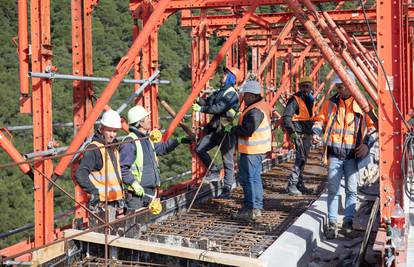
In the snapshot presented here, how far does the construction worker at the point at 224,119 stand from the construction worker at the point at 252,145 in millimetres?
1337

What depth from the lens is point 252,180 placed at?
647 centimetres

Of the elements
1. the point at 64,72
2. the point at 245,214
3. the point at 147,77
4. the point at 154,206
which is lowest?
the point at 245,214

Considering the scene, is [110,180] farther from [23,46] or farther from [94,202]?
[23,46]

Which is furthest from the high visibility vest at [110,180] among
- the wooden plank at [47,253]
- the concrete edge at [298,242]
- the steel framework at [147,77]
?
the concrete edge at [298,242]

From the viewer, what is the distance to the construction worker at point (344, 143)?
18.9ft

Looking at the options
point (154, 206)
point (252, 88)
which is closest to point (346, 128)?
point (252, 88)

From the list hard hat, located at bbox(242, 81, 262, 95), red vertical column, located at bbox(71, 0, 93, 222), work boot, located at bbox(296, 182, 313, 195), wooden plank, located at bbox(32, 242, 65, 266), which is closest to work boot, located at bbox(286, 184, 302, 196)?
work boot, located at bbox(296, 182, 313, 195)

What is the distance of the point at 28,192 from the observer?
145 feet

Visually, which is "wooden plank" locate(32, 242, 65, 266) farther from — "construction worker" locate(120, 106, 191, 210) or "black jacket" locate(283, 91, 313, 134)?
"black jacket" locate(283, 91, 313, 134)

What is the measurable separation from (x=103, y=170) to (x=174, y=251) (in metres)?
1.36

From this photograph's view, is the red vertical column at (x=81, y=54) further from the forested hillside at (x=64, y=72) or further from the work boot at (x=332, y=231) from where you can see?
the forested hillside at (x=64, y=72)

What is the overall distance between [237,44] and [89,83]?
257 inches

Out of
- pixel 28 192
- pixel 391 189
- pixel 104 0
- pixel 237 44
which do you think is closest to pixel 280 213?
pixel 391 189

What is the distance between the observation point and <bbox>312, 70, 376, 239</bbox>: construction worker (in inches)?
227
